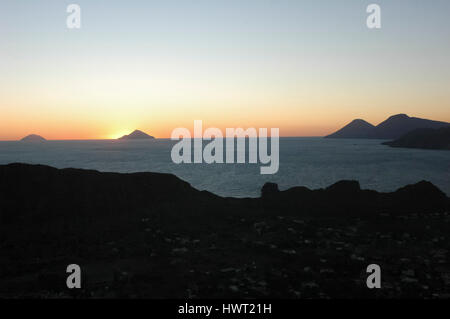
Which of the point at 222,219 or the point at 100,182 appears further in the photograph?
the point at 100,182

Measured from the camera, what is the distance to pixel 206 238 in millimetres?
15289

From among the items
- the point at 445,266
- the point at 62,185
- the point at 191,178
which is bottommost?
the point at 191,178

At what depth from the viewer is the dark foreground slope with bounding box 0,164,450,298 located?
34.5 ft

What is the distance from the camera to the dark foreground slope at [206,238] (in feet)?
34.5

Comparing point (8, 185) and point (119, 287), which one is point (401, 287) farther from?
point (8, 185)

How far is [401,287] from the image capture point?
1027 cm
